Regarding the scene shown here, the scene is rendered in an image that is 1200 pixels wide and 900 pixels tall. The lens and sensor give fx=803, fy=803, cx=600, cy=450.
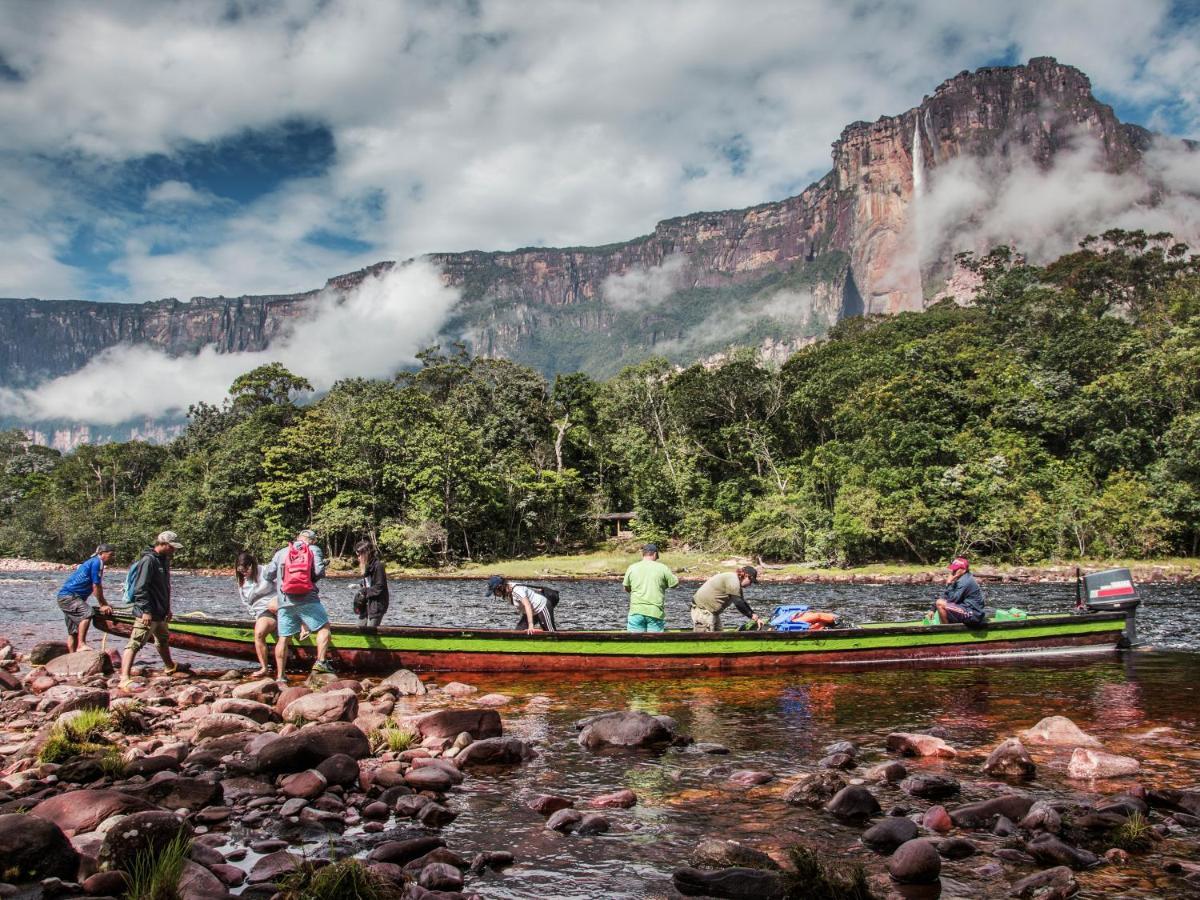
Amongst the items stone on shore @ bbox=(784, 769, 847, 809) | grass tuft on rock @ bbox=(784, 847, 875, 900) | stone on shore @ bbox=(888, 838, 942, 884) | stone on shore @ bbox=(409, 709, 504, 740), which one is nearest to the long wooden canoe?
stone on shore @ bbox=(409, 709, 504, 740)

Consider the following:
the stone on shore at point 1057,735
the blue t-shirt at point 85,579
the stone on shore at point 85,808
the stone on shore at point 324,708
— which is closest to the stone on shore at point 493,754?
the stone on shore at point 324,708

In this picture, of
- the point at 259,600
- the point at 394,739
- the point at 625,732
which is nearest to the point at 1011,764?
the point at 625,732

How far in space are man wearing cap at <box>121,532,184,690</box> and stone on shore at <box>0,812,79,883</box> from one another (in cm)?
777

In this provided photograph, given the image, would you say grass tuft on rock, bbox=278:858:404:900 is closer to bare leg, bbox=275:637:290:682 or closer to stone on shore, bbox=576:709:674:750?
stone on shore, bbox=576:709:674:750

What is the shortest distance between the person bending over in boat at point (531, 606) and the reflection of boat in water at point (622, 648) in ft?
1.39

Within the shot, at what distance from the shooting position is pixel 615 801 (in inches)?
292

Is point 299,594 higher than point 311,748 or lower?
higher

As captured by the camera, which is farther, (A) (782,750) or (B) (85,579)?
(B) (85,579)

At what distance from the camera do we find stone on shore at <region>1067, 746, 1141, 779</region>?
26.3ft

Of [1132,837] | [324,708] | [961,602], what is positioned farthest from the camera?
[961,602]

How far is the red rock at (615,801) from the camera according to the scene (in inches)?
291

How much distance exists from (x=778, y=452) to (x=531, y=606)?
4879 centimetres

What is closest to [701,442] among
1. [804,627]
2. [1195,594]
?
[1195,594]

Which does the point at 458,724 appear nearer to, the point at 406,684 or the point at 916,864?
the point at 406,684
